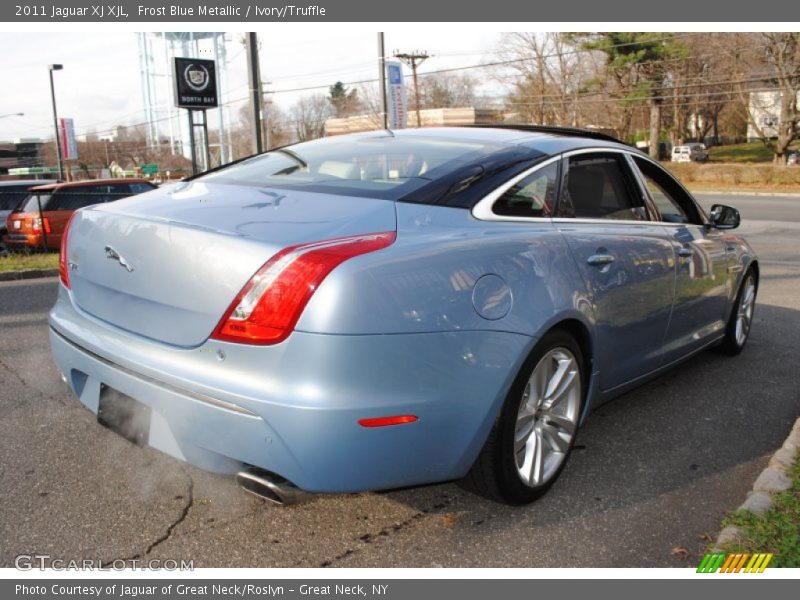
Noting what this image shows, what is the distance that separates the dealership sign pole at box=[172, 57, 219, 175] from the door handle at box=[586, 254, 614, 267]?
14.3m

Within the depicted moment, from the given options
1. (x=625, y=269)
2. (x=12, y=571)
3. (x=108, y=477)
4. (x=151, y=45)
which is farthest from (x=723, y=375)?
(x=151, y=45)

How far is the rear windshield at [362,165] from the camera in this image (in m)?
3.03

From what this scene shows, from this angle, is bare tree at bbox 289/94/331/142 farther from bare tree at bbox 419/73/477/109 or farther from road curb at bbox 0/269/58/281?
road curb at bbox 0/269/58/281

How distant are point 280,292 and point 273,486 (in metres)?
0.68

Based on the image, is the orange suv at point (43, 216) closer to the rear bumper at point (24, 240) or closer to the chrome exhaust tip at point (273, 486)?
the rear bumper at point (24, 240)

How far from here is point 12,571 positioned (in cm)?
257

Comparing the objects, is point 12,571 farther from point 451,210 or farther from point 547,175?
point 547,175

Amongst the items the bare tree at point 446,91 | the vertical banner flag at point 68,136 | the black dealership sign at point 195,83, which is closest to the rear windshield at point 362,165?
the black dealership sign at point 195,83

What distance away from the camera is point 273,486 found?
2486 millimetres

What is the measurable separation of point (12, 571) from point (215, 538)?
71cm

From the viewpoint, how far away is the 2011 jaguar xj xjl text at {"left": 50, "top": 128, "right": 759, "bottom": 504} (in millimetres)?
2389

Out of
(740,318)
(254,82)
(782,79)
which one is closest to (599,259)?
(740,318)

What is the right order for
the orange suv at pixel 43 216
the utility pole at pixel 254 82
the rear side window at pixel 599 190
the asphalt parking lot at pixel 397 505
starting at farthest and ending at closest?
the utility pole at pixel 254 82, the orange suv at pixel 43 216, the rear side window at pixel 599 190, the asphalt parking lot at pixel 397 505

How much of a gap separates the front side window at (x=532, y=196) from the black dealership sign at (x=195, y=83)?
48.4 feet
